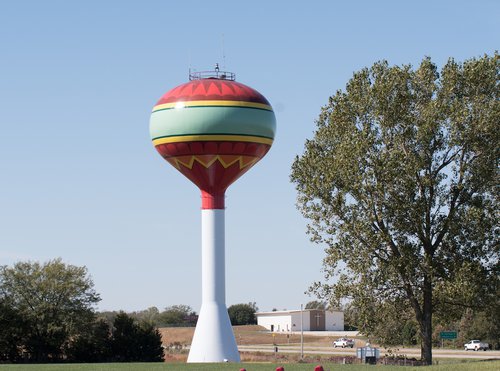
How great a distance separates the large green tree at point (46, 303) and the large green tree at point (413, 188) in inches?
1058

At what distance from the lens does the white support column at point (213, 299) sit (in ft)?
177

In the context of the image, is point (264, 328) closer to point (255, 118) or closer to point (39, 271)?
point (39, 271)

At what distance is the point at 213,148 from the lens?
175ft

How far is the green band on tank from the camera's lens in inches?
2078

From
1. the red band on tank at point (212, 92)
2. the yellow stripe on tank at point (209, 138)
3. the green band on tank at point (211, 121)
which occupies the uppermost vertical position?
the red band on tank at point (212, 92)

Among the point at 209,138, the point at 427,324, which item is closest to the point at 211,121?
A: the point at 209,138

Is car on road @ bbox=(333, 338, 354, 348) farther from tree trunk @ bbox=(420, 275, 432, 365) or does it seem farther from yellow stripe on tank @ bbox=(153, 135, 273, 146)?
tree trunk @ bbox=(420, 275, 432, 365)

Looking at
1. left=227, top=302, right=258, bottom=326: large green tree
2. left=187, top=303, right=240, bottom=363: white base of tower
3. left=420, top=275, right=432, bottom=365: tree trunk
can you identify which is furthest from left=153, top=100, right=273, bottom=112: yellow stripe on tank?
left=227, top=302, right=258, bottom=326: large green tree

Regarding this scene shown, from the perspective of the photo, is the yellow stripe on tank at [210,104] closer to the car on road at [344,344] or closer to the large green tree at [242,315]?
the car on road at [344,344]

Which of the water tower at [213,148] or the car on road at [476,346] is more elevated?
the water tower at [213,148]

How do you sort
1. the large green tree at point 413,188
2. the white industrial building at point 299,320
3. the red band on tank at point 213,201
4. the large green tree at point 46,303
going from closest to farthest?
the large green tree at point 413,188
the red band on tank at point 213,201
the large green tree at point 46,303
the white industrial building at point 299,320

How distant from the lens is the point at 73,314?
66750 mm

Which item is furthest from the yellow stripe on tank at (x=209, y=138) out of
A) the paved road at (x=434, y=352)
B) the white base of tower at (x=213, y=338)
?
the paved road at (x=434, y=352)

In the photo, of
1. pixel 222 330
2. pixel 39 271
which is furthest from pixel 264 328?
pixel 222 330
